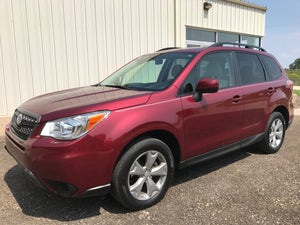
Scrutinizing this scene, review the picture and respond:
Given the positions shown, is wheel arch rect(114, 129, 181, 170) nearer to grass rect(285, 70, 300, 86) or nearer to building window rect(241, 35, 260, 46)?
building window rect(241, 35, 260, 46)

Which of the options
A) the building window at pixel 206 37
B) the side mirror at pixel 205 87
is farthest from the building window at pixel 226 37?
the side mirror at pixel 205 87

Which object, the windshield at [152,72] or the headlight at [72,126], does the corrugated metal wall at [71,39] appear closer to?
the windshield at [152,72]

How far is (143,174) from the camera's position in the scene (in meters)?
2.67

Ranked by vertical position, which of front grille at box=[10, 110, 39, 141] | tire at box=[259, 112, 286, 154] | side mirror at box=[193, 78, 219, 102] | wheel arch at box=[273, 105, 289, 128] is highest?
side mirror at box=[193, 78, 219, 102]

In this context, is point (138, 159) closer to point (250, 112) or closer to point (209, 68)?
point (209, 68)

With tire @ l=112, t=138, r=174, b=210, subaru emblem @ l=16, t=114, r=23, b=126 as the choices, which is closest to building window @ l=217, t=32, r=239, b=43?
tire @ l=112, t=138, r=174, b=210

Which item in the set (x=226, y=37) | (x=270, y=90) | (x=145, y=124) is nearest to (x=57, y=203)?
(x=145, y=124)

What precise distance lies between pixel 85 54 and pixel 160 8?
315cm

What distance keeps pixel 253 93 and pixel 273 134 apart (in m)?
1.05

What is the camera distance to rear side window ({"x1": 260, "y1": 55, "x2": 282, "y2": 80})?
4.30 meters

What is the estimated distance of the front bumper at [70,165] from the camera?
7.34ft

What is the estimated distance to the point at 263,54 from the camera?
4.39 m

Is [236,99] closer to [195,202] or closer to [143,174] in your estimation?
[195,202]

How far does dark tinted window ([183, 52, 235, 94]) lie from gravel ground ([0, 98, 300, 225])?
121cm
